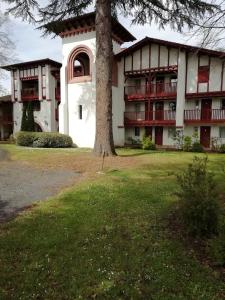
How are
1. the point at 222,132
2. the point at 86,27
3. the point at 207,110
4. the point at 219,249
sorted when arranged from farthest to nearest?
the point at 222,132 < the point at 207,110 < the point at 86,27 < the point at 219,249

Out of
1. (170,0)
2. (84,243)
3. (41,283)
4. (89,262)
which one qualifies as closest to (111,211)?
(84,243)

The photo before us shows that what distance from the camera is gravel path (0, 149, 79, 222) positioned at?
737 cm

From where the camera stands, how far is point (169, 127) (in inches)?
1093

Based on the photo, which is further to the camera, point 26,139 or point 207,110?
point 207,110

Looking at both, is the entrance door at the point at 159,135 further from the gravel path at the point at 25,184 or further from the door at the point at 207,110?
the gravel path at the point at 25,184

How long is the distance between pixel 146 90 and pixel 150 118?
2.83 m

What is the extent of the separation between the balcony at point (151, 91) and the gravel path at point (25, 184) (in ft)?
55.9

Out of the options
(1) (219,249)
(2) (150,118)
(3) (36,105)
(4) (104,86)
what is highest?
(3) (36,105)

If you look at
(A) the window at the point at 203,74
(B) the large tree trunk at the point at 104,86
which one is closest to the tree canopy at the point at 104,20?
(B) the large tree trunk at the point at 104,86

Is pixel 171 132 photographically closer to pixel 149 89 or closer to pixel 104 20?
pixel 149 89

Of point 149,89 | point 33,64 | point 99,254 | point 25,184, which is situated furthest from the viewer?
point 33,64

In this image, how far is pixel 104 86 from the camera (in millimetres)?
16375

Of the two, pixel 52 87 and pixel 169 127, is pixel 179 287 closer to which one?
pixel 169 127

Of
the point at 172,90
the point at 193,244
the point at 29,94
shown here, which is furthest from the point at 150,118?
the point at 193,244
